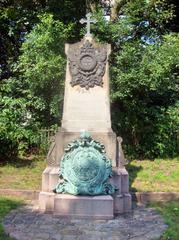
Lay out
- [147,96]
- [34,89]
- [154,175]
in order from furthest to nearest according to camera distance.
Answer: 1. [147,96]
2. [34,89]
3. [154,175]

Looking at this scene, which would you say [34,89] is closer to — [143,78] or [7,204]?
[143,78]

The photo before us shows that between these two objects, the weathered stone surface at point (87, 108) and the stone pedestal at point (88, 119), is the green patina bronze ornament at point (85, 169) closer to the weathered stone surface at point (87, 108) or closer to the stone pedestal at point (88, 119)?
the stone pedestal at point (88, 119)

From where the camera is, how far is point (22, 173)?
943 centimetres

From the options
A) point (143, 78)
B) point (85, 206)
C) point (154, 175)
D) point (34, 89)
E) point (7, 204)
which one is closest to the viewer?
point (85, 206)

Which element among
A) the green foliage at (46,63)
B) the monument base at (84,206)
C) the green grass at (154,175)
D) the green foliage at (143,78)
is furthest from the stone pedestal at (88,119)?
the green foliage at (143,78)

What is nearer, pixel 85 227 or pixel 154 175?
pixel 85 227

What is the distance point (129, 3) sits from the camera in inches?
463

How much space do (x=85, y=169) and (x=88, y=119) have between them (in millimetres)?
1174

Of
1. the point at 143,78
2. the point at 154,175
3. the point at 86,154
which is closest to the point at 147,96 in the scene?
the point at 143,78

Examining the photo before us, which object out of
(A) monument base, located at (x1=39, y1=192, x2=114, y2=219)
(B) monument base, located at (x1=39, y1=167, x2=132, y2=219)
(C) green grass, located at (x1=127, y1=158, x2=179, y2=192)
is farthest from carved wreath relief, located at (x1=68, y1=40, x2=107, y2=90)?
(C) green grass, located at (x1=127, y1=158, x2=179, y2=192)

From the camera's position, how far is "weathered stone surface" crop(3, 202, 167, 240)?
5.37 meters

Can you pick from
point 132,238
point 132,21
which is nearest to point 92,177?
point 132,238

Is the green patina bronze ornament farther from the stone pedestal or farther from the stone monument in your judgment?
the stone pedestal

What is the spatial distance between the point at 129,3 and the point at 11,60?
416 cm
